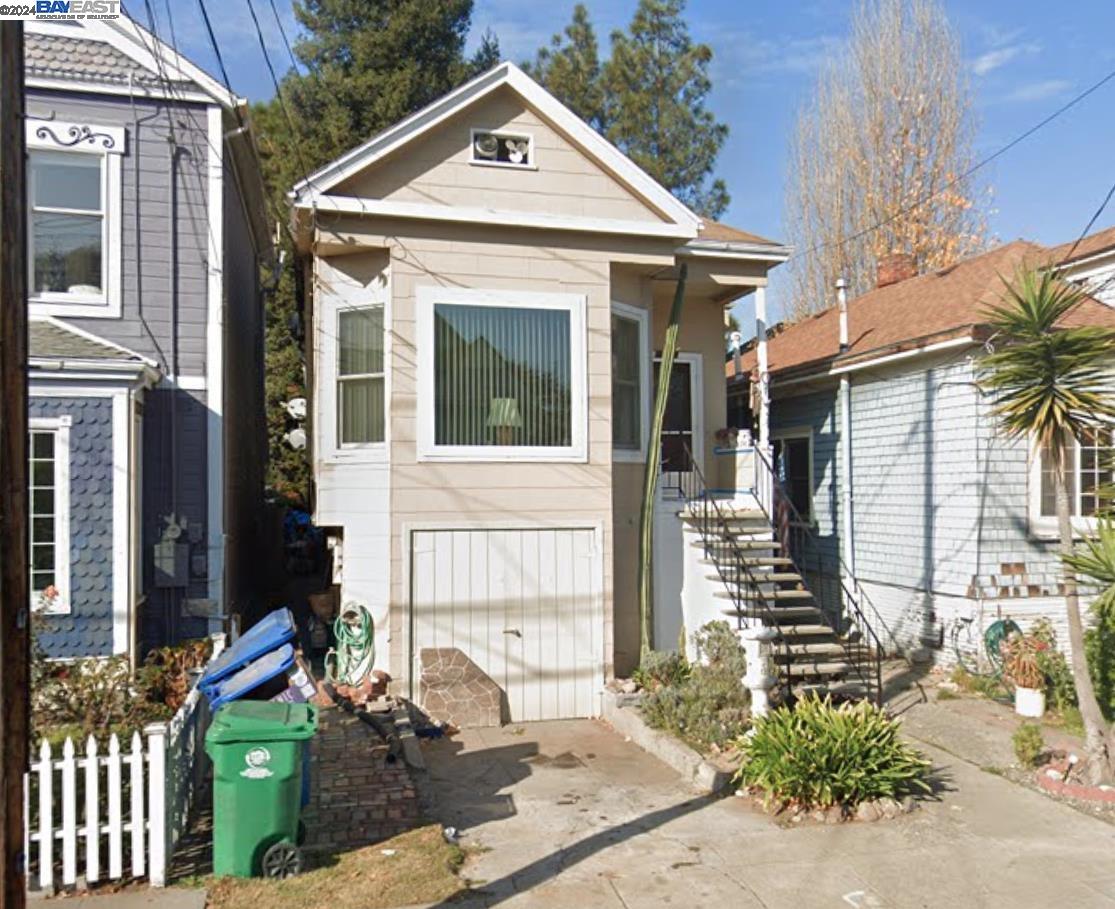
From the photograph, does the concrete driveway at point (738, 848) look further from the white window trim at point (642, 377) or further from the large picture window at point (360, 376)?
the white window trim at point (642, 377)

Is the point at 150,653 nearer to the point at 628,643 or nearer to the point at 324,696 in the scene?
the point at 324,696

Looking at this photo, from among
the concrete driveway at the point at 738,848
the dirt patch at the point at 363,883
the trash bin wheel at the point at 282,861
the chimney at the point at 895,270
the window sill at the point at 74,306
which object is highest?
the chimney at the point at 895,270

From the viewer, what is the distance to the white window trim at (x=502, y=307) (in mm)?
9664

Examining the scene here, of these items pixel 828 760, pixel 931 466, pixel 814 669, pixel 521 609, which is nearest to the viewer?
pixel 828 760

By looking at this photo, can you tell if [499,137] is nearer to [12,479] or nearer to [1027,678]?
[12,479]

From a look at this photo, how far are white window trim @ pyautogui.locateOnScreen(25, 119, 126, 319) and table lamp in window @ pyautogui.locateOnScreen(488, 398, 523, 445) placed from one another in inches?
160

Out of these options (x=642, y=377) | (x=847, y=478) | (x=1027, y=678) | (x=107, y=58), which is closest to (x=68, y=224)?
(x=107, y=58)

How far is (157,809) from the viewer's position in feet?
17.7

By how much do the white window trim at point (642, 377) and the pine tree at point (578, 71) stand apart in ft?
61.2

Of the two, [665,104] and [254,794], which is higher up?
[665,104]

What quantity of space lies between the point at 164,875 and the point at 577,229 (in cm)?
734

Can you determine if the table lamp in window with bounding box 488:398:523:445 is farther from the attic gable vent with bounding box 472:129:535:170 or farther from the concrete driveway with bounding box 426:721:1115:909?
the concrete driveway with bounding box 426:721:1115:909

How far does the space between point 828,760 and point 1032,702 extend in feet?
13.6

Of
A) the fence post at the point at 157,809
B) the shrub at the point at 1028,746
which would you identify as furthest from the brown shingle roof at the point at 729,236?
the fence post at the point at 157,809
